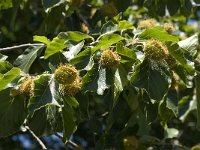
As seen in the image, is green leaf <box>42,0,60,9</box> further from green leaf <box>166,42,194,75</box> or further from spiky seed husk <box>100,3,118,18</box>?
green leaf <box>166,42,194,75</box>

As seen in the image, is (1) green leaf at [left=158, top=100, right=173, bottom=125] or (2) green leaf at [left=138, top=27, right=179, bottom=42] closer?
(2) green leaf at [left=138, top=27, right=179, bottom=42]

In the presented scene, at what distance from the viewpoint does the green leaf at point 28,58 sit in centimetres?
261

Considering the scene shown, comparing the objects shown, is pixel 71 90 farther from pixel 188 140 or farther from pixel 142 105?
pixel 188 140

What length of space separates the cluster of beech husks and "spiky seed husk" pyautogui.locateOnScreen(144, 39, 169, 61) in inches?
12.4

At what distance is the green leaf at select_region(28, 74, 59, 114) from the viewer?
217 cm

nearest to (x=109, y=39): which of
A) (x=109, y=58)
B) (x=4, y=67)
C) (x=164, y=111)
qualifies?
(x=109, y=58)

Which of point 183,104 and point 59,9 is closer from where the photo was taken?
point 59,9

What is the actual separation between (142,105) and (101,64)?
64cm

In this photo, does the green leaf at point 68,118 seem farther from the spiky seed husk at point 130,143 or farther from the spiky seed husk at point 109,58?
the spiky seed husk at point 130,143

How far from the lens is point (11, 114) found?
2.41 meters

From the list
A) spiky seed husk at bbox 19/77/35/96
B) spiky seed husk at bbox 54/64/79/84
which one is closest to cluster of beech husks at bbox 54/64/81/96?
spiky seed husk at bbox 54/64/79/84

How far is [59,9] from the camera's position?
126 inches

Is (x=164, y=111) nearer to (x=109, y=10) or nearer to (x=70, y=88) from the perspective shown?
(x=70, y=88)

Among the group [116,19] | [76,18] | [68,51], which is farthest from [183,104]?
[68,51]
